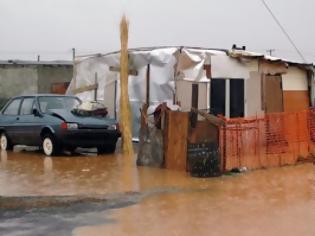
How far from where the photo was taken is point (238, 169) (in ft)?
41.6

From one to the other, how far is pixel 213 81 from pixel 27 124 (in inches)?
218

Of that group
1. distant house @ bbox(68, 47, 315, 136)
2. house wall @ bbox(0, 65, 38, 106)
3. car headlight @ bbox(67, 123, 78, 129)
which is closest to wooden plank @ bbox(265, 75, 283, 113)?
distant house @ bbox(68, 47, 315, 136)

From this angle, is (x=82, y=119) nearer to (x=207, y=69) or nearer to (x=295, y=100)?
(x=207, y=69)

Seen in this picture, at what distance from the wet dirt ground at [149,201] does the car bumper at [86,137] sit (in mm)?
1519

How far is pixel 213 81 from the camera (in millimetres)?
17891

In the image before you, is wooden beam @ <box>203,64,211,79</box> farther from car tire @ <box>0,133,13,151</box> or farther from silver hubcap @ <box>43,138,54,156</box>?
car tire @ <box>0,133,13,151</box>

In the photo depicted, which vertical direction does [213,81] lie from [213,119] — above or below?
above

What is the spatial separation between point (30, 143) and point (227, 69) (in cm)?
613

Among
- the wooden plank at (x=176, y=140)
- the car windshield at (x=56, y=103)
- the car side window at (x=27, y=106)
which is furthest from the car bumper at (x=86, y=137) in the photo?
the wooden plank at (x=176, y=140)

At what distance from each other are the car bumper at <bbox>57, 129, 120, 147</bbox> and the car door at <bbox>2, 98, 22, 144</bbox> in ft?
7.88

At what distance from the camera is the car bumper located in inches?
613

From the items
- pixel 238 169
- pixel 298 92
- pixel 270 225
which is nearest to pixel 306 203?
pixel 270 225

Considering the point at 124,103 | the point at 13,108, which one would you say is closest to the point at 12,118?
the point at 13,108

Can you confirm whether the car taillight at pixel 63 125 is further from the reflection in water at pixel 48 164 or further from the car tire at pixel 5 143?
the car tire at pixel 5 143
